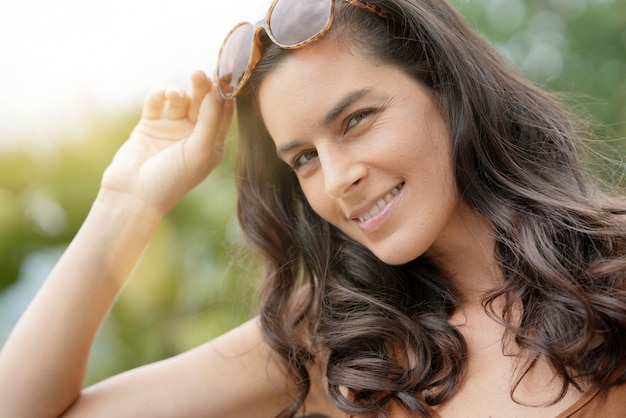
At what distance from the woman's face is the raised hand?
481mm

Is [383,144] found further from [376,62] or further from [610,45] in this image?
[610,45]

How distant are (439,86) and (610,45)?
4.41 metres

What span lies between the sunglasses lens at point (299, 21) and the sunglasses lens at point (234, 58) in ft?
0.34

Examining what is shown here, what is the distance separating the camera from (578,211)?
1.80m

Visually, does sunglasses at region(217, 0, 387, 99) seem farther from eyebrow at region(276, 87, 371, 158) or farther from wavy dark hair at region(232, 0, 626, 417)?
eyebrow at region(276, 87, 371, 158)

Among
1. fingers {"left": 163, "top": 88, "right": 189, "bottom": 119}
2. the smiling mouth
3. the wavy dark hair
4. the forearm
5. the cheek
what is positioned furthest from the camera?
fingers {"left": 163, "top": 88, "right": 189, "bottom": 119}

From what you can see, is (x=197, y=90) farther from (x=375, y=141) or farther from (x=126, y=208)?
(x=375, y=141)

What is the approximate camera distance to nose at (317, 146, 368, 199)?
1803mm

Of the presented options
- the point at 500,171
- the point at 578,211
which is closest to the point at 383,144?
the point at 500,171

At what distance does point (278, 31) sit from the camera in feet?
6.25

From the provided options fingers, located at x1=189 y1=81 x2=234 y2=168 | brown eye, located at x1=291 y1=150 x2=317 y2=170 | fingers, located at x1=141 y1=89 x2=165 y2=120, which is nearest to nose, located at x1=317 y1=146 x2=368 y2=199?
brown eye, located at x1=291 y1=150 x2=317 y2=170

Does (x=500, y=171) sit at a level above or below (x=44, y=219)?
above

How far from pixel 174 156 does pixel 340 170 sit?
0.73 metres

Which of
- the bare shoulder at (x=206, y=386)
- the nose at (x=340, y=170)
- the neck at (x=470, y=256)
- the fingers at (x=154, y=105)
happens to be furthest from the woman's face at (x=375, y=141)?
the fingers at (x=154, y=105)
